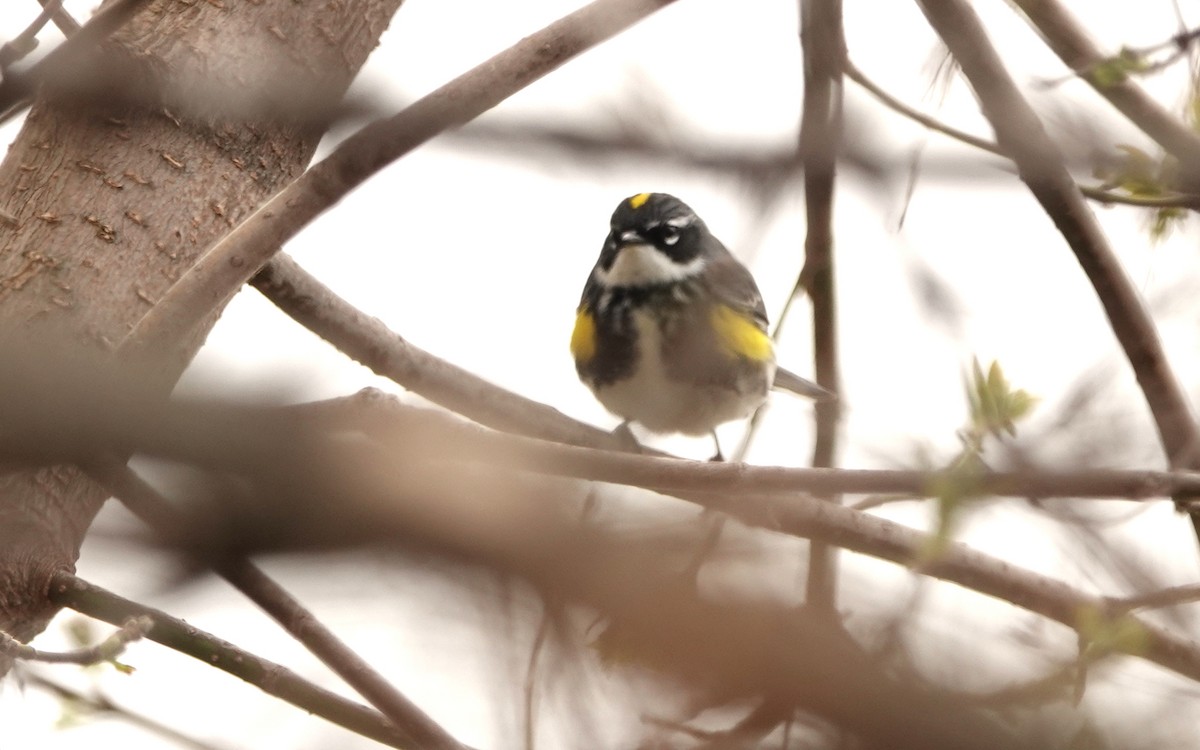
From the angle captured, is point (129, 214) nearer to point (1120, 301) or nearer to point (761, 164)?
point (761, 164)

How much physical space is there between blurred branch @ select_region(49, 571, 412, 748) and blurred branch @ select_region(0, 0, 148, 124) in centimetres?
89

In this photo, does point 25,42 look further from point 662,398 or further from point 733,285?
point 733,285

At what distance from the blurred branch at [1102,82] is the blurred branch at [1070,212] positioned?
4 cm

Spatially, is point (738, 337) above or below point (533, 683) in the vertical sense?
above

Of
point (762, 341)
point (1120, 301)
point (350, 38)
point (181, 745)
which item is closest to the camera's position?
point (181, 745)

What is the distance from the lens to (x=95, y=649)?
196 cm

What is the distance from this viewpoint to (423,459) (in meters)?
0.82

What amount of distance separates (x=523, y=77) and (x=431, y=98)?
23cm

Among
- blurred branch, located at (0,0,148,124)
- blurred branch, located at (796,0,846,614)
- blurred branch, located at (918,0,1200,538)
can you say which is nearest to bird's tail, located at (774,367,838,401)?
blurred branch, located at (796,0,846,614)

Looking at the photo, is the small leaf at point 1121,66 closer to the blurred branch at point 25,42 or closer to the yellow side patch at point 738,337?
the blurred branch at point 25,42

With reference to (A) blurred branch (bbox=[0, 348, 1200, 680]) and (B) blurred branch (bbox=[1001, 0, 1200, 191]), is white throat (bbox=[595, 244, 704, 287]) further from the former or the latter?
(A) blurred branch (bbox=[0, 348, 1200, 680])

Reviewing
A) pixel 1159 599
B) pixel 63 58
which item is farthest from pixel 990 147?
pixel 63 58

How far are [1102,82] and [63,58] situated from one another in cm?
170

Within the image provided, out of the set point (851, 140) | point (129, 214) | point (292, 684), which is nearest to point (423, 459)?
point (292, 684)
